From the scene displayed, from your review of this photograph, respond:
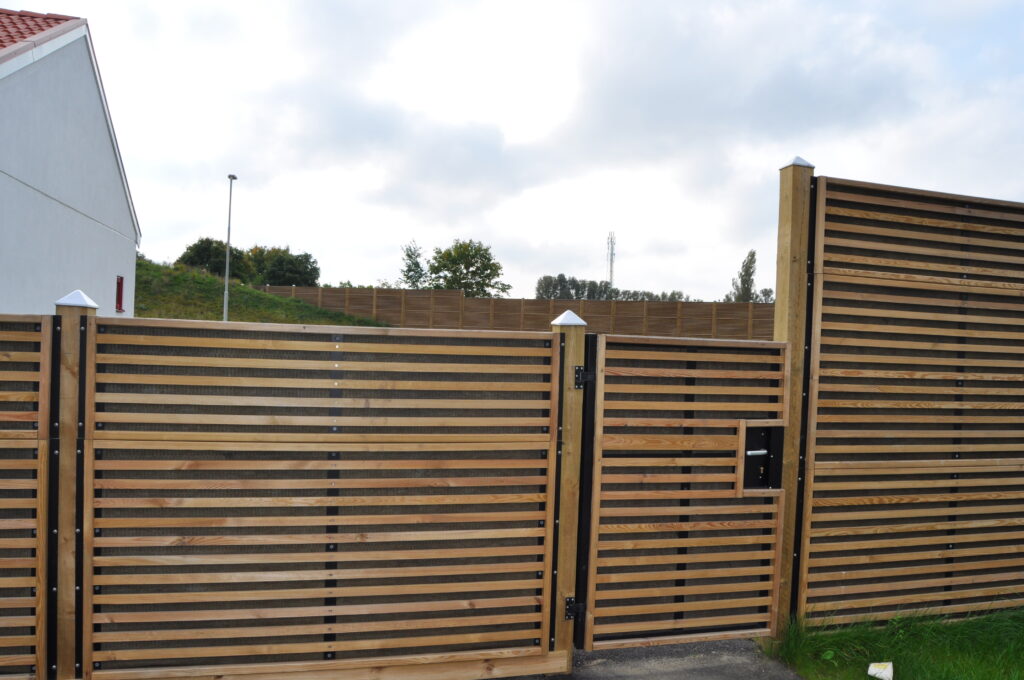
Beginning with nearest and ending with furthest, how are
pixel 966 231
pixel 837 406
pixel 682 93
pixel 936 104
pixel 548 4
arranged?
pixel 837 406
pixel 966 231
pixel 936 104
pixel 548 4
pixel 682 93

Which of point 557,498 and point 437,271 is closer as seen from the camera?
point 557,498

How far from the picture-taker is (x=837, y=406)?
12.6ft

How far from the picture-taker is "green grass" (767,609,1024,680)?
3.54 m

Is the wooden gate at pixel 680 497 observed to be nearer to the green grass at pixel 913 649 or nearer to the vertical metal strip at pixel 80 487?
the green grass at pixel 913 649

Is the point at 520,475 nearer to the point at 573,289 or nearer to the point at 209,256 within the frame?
the point at 209,256

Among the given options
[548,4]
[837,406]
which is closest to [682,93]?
[548,4]

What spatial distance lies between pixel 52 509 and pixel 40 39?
26.8 feet

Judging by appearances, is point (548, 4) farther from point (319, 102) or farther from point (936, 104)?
point (319, 102)

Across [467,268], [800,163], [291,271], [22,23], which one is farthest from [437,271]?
[800,163]

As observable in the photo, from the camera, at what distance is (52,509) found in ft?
9.55

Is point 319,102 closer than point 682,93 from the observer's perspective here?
No

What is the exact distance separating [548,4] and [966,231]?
167 inches

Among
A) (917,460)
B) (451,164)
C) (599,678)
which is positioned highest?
(451,164)

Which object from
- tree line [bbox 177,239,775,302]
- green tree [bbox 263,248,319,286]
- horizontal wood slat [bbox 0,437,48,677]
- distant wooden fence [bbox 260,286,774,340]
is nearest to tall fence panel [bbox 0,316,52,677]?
horizontal wood slat [bbox 0,437,48,677]
